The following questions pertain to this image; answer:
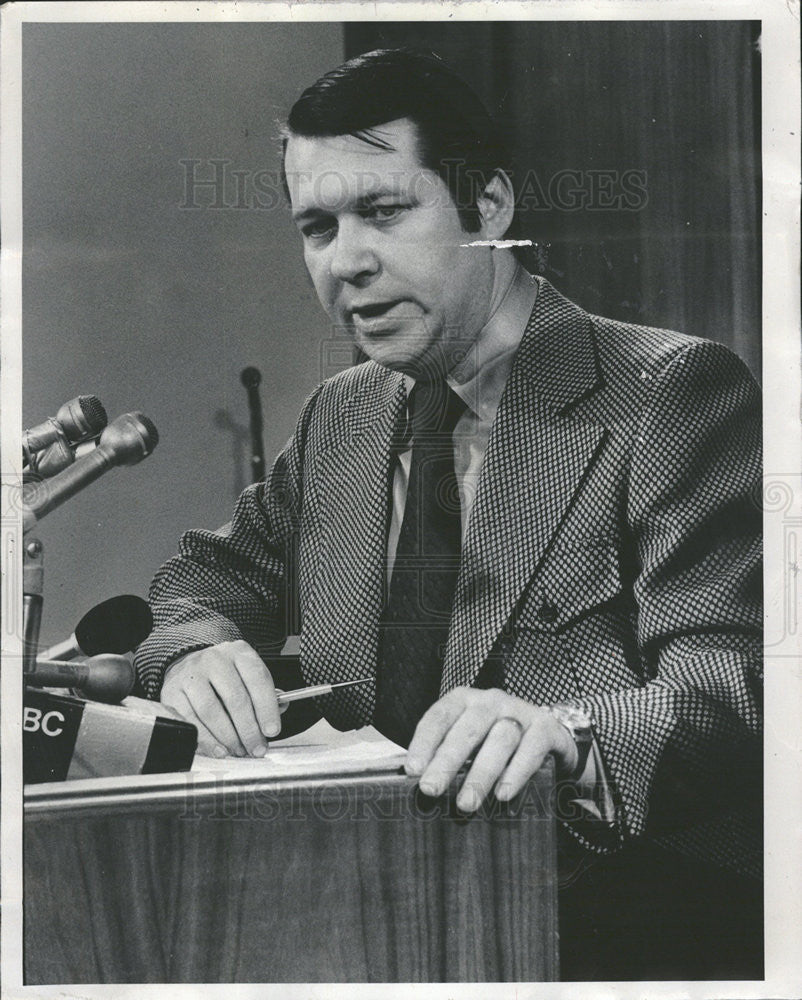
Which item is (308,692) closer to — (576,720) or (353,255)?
(576,720)

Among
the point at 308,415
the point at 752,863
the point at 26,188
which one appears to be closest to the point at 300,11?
the point at 26,188

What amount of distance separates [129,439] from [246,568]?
221 millimetres

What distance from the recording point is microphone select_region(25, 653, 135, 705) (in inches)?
50.3

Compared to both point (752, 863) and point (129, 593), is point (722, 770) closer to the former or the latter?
point (752, 863)

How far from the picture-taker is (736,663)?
1279 mm

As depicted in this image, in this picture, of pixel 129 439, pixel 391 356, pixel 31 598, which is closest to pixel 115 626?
pixel 31 598

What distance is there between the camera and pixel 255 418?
1.33m

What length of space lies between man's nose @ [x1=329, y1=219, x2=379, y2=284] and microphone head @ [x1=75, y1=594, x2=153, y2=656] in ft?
1.58

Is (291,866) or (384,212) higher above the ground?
(384,212)

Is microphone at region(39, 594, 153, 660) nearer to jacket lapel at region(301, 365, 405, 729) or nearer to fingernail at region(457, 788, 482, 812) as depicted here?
jacket lapel at region(301, 365, 405, 729)

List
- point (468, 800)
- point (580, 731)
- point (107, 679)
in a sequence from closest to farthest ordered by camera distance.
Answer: point (468, 800) → point (580, 731) → point (107, 679)

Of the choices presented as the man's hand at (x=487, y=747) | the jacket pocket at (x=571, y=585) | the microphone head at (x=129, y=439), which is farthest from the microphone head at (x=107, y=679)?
the jacket pocket at (x=571, y=585)

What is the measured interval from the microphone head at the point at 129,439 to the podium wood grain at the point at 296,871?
428 mm

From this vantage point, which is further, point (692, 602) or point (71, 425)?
point (71, 425)
